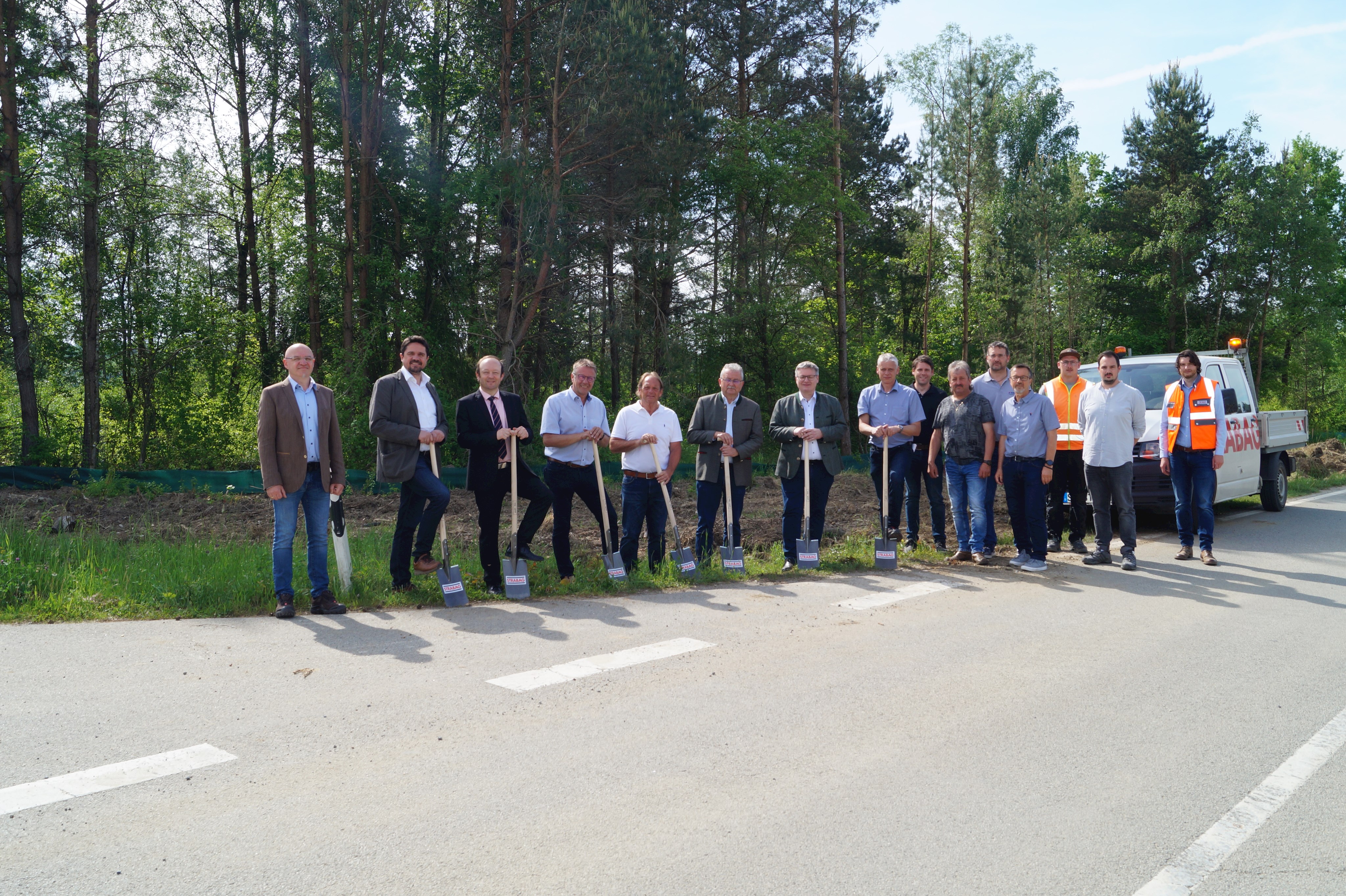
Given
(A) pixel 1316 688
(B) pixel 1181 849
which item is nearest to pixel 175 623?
(B) pixel 1181 849

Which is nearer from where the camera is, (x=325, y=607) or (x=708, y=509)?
(x=325, y=607)

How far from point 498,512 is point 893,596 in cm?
338

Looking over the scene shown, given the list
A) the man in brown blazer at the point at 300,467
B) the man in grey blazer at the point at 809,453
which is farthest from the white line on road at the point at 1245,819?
the man in brown blazer at the point at 300,467

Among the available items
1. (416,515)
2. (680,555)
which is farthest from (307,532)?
(680,555)

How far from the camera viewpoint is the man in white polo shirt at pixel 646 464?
8164 millimetres

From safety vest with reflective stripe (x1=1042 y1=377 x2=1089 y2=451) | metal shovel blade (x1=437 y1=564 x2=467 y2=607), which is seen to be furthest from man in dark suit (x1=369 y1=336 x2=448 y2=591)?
safety vest with reflective stripe (x1=1042 y1=377 x2=1089 y2=451)

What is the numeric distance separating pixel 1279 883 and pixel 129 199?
2192cm

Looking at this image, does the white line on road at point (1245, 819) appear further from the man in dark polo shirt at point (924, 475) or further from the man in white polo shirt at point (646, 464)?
the man in dark polo shirt at point (924, 475)

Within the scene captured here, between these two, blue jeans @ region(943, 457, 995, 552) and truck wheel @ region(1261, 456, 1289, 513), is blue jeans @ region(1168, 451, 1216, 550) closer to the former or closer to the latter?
blue jeans @ region(943, 457, 995, 552)

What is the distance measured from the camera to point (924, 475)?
9.87 meters

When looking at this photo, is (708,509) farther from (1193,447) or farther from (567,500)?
(1193,447)

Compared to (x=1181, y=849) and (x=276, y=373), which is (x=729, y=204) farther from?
(x=1181, y=849)

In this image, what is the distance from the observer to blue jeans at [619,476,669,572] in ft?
26.8

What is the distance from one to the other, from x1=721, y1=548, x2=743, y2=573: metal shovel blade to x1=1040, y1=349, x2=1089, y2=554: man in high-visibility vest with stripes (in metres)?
3.57
